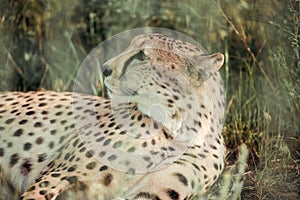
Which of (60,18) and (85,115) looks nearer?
(85,115)

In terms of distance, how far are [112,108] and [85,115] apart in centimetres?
15

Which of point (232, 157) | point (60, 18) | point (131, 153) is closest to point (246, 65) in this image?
point (232, 157)

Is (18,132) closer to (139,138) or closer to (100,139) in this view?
(100,139)

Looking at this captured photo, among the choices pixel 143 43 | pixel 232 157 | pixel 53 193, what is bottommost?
pixel 232 157

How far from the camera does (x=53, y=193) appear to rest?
9.52 feet

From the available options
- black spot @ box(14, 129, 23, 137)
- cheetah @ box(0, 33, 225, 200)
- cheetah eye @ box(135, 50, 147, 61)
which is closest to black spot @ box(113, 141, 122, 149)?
cheetah @ box(0, 33, 225, 200)

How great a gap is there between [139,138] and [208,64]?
391 mm

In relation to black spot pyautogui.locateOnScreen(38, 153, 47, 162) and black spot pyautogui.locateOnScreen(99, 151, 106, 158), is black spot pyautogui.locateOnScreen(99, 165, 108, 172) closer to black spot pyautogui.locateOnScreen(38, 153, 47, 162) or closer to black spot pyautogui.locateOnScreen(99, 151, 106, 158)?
black spot pyautogui.locateOnScreen(99, 151, 106, 158)

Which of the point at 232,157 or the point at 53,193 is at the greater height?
the point at 53,193

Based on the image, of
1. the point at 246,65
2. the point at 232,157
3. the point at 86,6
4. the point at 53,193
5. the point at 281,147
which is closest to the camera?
the point at 53,193

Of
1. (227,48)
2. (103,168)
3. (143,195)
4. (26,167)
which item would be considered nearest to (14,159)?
(26,167)

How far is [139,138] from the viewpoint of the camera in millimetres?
3031

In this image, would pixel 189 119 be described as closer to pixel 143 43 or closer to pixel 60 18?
pixel 143 43

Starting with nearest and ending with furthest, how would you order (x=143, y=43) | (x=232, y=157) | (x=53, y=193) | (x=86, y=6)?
(x=53, y=193) < (x=143, y=43) < (x=232, y=157) < (x=86, y=6)
